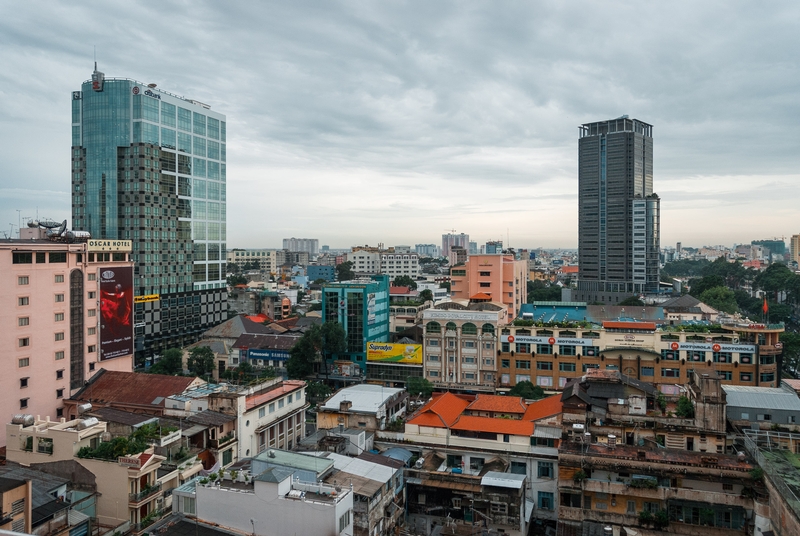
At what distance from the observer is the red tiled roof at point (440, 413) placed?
30.6 m

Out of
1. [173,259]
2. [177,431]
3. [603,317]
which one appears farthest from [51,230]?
[603,317]

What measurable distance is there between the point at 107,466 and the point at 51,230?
81.7 feet

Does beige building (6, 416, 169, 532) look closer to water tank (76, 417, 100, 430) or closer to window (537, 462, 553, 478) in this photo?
water tank (76, 417, 100, 430)

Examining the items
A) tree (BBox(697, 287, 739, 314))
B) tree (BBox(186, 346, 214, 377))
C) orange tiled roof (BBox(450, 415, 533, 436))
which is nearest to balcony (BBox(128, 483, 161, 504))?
orange tiled roof (BBox(450, 415, 533, 436))

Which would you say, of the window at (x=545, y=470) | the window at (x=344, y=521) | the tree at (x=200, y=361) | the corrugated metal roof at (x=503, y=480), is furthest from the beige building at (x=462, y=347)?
the window at (x=344, y=521)

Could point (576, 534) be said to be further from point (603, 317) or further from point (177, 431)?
point (603, 317)

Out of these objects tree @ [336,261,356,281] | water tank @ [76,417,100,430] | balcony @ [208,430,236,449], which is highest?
tree @ [336,261,356,281]

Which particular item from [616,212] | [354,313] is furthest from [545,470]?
[616,212]

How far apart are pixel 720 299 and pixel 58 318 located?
276ft

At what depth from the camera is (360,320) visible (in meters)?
55.9

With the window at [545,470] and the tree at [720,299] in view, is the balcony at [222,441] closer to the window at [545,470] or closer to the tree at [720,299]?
the window at [545,470]

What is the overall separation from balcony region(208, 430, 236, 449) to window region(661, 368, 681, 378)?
108 ft

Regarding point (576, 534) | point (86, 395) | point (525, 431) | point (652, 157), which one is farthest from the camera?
point (652, 157)

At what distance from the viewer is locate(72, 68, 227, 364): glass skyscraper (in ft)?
220
